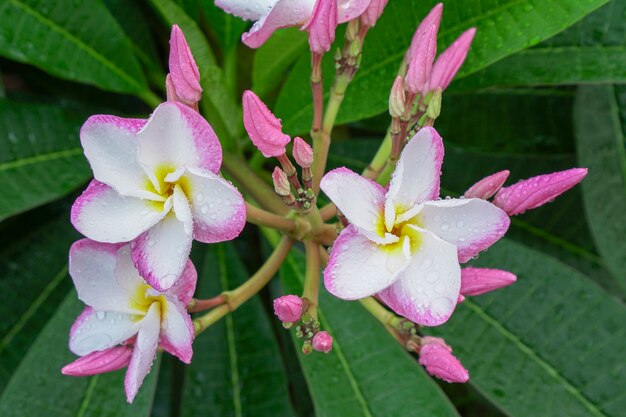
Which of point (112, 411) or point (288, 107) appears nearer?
point (112, 411)

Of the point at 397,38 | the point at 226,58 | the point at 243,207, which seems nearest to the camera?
the point at 243,207

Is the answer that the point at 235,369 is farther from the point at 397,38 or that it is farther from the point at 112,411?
the point at 397,38

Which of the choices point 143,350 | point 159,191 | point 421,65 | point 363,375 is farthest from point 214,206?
point 363,375

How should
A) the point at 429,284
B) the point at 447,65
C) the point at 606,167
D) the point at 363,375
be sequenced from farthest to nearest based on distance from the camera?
the point at 606,167 → the point at 363,375 → the point at 447,65 → the point at 429,284

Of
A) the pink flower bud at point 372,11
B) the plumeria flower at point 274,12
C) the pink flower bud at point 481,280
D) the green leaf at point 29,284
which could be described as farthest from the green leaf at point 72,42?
the pink flower bud at point 481,280

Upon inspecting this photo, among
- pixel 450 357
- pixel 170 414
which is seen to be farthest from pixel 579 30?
pixel 170 414

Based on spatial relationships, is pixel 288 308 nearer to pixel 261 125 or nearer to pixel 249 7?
pixel 261 125

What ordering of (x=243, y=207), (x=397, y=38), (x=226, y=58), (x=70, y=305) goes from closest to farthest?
(x=243, y=207) < (x=397, y=38) < (x=70, y=305) < (x=226, y=58)
